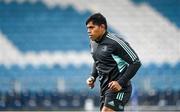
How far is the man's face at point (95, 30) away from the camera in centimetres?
646

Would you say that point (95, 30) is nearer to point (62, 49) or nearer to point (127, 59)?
point (127, 59)

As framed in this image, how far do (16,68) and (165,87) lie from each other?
17.6 feet

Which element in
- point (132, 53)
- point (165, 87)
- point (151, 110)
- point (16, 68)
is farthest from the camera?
point (16, 68)

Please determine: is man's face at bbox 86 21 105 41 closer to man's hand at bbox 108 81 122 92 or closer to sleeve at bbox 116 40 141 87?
sleeve at bbox 116 40 141 87

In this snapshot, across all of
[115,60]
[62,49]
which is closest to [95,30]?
[115,60]

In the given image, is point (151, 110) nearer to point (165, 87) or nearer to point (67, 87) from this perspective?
point (165, 87)

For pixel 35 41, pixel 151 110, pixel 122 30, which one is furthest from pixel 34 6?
pixel 151 110

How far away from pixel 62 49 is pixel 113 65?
15.2 meters

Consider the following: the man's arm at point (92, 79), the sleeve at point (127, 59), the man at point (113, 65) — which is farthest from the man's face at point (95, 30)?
the man's arm at point (92, 79)

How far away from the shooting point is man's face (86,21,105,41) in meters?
6.46

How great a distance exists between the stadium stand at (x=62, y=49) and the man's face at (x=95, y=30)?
12089 millimetres

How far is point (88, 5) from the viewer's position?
22.9m

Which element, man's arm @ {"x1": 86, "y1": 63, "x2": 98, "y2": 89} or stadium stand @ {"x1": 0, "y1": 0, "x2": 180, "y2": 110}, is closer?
man's arm @ {"x1": 86, "y1": 63, "x2": 98, "y2": 89}

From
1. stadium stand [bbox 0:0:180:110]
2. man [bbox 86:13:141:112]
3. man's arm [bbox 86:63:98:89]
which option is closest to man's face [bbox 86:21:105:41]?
man [bbox 86:13:141:112]
